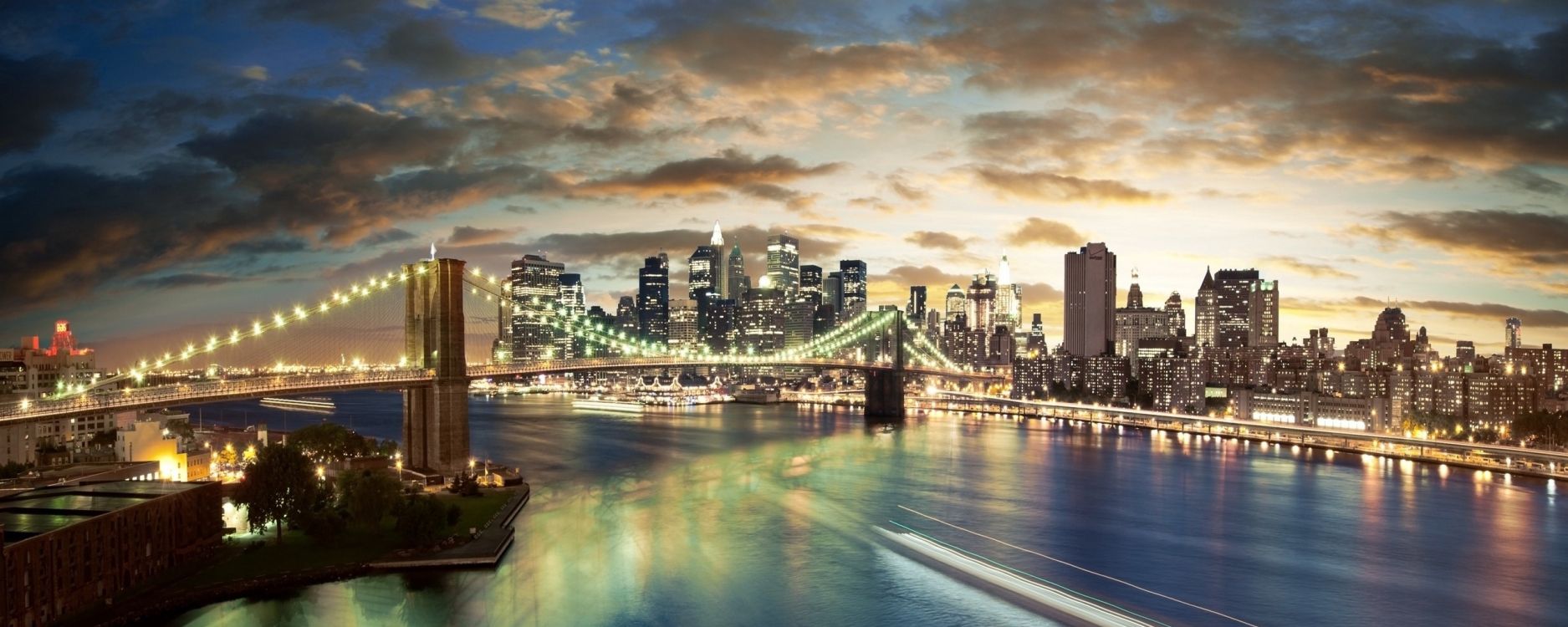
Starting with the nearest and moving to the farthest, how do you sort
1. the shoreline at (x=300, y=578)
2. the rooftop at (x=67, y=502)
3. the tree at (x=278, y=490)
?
the rooftop at (x=67, y=502) → the shoreline at (x=300, y=578) → the tree at (x=278, y=490)

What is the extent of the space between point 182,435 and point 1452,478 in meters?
40.3

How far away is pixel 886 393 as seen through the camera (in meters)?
60.0

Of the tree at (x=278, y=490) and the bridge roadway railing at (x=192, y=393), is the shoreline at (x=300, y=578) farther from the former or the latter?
the bridge roadway railing at (x=192, y=393)

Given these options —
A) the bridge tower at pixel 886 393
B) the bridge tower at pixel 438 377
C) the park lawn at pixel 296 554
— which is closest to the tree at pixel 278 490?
the park lawn at pixel 296 554

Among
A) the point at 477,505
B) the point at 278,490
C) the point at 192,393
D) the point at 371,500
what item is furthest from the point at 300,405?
the point at 371,500

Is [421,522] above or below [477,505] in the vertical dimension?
above

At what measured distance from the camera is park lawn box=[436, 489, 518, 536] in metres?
19.7

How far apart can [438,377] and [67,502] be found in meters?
10.2

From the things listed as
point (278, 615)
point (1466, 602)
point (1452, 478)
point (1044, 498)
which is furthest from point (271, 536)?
point (1452, 478)

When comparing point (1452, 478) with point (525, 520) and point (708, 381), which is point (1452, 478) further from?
point (708, 381)

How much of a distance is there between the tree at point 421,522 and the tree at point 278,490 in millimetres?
1671

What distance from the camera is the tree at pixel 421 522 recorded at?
58.5 ft

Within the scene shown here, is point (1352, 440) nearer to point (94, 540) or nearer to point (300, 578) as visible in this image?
point (300, 578)

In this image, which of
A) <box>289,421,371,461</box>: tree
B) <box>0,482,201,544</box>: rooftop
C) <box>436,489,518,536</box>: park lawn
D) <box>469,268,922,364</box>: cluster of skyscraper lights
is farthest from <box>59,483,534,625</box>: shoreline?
<box>469,268,922,364</box>: cluster of skyscraper lights
